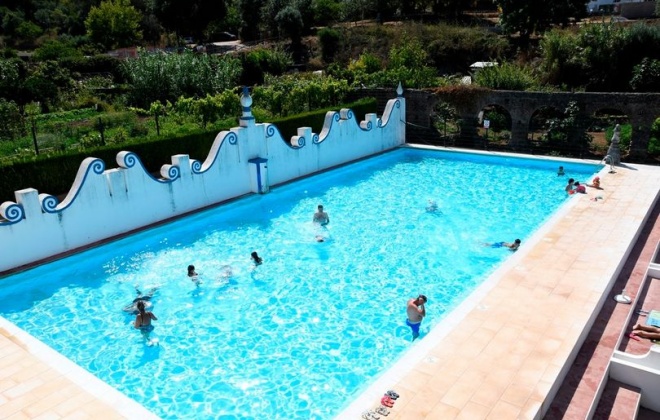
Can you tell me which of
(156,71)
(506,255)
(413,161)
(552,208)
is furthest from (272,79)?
(506,255)

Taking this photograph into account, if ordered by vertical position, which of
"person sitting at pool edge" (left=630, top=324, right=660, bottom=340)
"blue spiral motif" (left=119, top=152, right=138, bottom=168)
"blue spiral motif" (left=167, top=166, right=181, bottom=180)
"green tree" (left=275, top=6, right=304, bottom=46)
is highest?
"green tree" (left=275, top=6, right=304, bottom=46)

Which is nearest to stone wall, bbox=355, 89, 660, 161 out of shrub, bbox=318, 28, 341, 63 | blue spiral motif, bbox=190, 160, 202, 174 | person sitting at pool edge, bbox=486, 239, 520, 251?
person sitting at pool edge, bbox=486, 239, 520, 251

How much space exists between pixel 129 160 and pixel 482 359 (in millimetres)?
9980

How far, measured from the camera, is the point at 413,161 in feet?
70.1

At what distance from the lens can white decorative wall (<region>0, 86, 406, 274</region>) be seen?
11.4 metres

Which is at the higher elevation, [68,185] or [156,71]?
[156,71]

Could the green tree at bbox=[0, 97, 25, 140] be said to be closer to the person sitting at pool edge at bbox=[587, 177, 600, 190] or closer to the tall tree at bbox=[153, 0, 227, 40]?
the person sitting at pool edge at bbox=[587, 177, 600, 190]

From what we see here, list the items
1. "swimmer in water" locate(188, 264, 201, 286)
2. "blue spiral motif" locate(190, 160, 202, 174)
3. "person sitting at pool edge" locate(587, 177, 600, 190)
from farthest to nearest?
"person sitting at pool edge" locate(587, 177, 600, 190) → "blue spiral motif" locate(190, 160, 202, 174) → "swimmer in water" locate(188, 264, 201, 286)

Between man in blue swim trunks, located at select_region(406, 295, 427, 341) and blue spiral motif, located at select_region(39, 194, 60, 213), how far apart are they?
8.44m

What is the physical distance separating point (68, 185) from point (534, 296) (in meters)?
12.4

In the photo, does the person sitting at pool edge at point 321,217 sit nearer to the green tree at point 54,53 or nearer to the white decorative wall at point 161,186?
the white decorative wall at point 161,186

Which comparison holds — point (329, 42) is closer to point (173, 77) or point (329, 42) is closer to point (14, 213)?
point (173, 77)

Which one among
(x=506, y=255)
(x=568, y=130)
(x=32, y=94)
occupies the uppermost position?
(x=32, y=94)

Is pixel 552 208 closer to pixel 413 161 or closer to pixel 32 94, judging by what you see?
pixel 413 161
